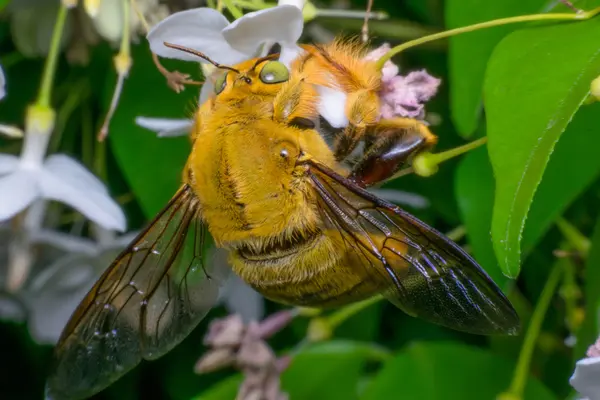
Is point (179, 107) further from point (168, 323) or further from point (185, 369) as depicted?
point (185, 369)

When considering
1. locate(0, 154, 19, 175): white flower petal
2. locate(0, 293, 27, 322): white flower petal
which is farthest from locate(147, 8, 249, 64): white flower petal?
locate(0, 293, 27, 322): white flower petal

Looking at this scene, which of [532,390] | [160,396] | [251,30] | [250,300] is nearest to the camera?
[251,30]

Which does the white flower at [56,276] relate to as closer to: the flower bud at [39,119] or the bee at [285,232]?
the flower bud at [39,119]

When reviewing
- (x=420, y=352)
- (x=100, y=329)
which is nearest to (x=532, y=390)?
(x=420, y=352)

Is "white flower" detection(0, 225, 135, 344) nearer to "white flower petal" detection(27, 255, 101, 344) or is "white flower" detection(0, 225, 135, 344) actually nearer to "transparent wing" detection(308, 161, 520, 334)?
"white flower petal" detection(27, 255, 101, 344)

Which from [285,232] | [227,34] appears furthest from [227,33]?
[285,232]

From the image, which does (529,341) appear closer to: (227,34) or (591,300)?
(591,300)
